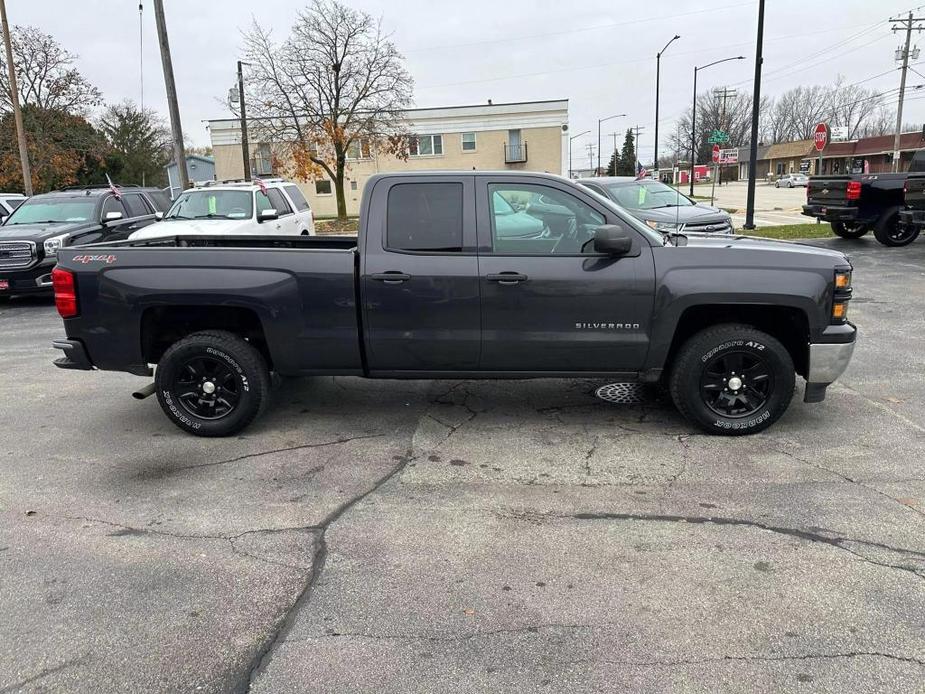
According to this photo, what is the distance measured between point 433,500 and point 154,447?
7.51ft

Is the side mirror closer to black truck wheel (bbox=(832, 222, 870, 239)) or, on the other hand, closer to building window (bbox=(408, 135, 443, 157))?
black truck wheel (bbox=(832, 222, 870, 239))

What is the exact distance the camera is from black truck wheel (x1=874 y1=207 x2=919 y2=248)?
15.6 metres

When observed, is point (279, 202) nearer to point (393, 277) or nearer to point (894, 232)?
point (393, 277)

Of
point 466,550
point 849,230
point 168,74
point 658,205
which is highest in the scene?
point 168,74

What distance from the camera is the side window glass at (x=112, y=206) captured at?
42.4ft

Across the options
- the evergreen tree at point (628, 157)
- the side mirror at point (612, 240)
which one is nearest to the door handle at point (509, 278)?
the side mirror at point (612, 240)

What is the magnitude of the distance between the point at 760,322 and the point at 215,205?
1072 centimetres

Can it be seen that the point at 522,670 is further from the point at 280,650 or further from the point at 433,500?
the point at 433,500

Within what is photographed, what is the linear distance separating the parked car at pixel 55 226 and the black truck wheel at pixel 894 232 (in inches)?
623

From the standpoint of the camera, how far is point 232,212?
506 inches

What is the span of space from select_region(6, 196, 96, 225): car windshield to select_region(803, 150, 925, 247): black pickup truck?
1590 centimetres

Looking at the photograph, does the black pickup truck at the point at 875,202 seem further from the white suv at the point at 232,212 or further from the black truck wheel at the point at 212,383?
the black truck wheel at the point at 212,383

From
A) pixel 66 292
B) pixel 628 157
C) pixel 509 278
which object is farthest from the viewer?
pixel 628 157

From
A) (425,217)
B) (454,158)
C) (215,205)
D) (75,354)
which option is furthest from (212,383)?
(454,158)
